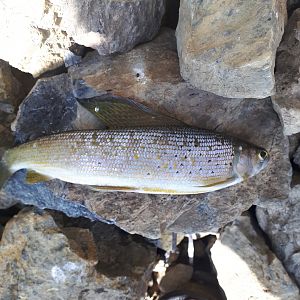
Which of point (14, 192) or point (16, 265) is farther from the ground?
point (14, 192)

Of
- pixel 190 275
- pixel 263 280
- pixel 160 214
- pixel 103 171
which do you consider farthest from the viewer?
pixel 190 275

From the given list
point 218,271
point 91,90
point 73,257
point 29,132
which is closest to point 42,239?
point 73,257

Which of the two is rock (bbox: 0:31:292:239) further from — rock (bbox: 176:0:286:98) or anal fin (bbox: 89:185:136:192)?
rock (bbox: 176:0:286:98)

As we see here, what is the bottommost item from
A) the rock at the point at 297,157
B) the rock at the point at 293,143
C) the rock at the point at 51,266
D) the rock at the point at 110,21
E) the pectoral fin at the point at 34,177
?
the rock at the point at 51,266

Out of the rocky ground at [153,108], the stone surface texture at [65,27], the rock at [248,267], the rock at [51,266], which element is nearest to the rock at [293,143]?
the rocky ground at [153,108]

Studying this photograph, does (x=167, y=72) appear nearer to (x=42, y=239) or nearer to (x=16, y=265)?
(x=42, y=239)

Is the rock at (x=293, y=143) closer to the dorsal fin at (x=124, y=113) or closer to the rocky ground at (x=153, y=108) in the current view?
the rocky ground at (x=153, y=108)

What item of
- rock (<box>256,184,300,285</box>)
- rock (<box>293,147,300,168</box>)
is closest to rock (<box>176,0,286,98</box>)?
rock (<box>293,147,300,168</box>)
